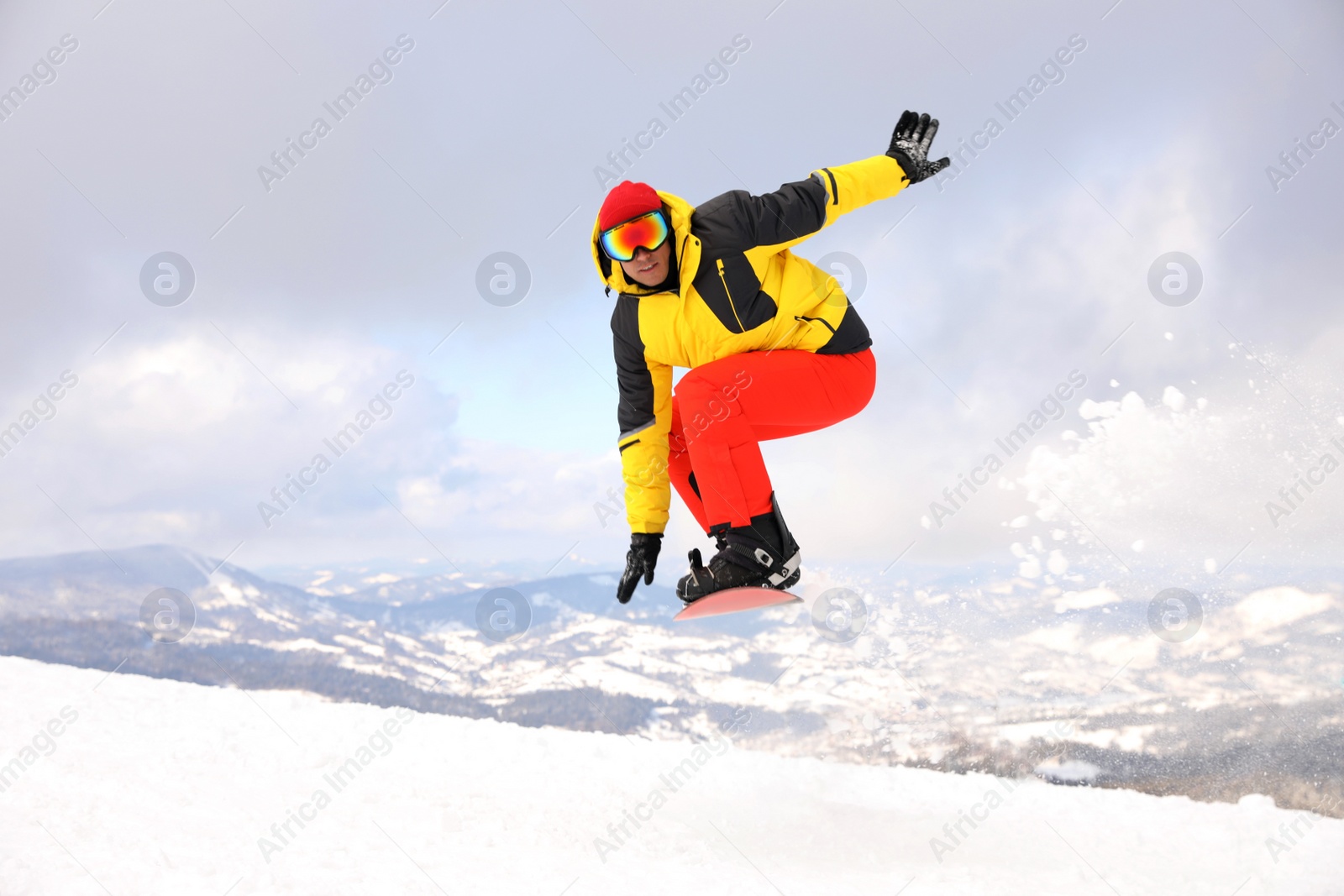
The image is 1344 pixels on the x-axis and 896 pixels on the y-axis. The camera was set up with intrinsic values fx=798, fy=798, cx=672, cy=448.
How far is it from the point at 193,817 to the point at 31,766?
1.55 metres

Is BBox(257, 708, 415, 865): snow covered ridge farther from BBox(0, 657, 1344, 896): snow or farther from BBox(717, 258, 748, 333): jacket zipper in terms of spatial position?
BBox(717, 258, 748, 333): jacket zipper

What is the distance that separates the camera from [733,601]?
4.59m

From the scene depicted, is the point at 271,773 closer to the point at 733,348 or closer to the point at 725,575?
the point at 725,575

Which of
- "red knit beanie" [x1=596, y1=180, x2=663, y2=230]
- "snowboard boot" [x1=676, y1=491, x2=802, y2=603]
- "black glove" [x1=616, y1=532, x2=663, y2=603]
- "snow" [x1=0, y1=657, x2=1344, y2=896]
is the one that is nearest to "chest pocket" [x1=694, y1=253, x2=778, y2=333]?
"red knit beanie" [x1=596, y1=180, x2=663, y2=230]

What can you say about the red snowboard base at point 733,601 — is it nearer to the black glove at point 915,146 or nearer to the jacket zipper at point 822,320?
the jacket zipper at point 822,320

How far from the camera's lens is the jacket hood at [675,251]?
13.9 feet

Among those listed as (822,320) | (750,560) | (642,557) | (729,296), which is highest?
(822,320)

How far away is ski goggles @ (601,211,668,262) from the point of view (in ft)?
13.4

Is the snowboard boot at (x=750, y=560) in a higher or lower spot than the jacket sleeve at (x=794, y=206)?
lower

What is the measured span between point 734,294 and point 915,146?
4.41 feet

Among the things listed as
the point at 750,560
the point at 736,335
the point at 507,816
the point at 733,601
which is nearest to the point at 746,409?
the point at 736,335

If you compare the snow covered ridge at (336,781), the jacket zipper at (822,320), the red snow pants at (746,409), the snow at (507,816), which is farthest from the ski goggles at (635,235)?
the snow covered ridge at (336,781)

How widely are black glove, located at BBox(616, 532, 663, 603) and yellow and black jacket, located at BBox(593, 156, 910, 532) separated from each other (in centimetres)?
37

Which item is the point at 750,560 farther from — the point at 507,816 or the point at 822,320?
the point at 507,816
